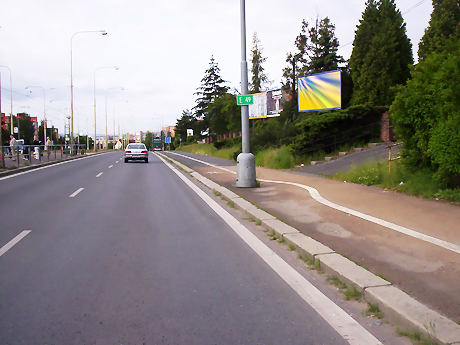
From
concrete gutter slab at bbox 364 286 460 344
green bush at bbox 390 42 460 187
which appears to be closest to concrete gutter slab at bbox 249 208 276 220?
concrete gutter slab at bbox 364 286 460 344

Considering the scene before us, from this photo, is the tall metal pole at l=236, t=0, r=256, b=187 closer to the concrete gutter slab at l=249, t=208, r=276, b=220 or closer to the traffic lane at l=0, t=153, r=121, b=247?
the concrete gutter slab at l=249, t=208, r=276, b=220

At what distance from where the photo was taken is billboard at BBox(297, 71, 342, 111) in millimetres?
26156

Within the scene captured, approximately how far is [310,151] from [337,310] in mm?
18862

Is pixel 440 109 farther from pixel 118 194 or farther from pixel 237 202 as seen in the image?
pixel 118 194

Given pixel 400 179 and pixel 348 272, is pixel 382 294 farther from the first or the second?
pixel 400 179

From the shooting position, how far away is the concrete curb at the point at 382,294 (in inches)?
135

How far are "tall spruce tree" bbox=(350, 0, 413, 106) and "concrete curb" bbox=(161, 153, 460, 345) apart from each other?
2358 cm

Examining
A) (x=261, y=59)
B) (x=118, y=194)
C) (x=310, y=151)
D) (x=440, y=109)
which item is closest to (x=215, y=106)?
(x=261, y=59)

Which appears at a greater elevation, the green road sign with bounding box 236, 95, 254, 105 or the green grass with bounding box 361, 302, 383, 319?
the green road sign with bounding box 236, 95, 254, 105

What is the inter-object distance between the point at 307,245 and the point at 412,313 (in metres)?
2.41

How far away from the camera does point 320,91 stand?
26.8 m

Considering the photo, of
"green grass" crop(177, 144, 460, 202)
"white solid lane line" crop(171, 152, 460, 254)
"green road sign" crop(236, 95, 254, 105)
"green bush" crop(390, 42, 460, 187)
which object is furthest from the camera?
"green road sign" crop(236, 95, 254, 105)

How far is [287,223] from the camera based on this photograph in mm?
7723

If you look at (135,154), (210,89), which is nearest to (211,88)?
(210,89)
